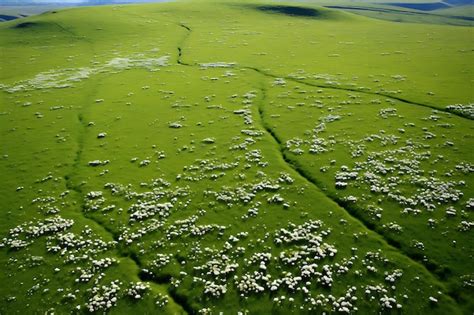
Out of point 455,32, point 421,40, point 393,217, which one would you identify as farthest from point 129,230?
point 455,32

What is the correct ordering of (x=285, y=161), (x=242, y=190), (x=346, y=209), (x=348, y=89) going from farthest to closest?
(x=348, y=89)
(x=285, y=161)
(x=242, y=190)
(x=346, y=209)

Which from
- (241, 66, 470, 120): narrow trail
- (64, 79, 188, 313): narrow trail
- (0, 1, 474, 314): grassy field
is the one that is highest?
(241, 66, 470, 120): narrow trail

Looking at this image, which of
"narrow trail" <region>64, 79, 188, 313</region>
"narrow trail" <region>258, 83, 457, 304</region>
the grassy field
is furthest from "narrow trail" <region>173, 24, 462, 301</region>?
"narrow trail" <region>64, 79, 188, 313</region>

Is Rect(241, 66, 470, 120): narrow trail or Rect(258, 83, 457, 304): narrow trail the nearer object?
Rect(258, 83, 457, 304): narrow trail

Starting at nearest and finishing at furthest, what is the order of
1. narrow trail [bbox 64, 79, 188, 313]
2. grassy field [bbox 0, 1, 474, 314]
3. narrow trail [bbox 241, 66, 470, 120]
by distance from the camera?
grassy field [bbox 0, 1, 474, 314] < narrow trail [bbox 64, 79, 188, 313] < narrow trail [bbox 241, 66, 470, 120]

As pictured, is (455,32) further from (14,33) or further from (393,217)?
(14,33)

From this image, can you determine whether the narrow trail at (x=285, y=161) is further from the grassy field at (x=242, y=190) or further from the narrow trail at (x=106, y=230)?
the grassy field at (x=242, y=190)

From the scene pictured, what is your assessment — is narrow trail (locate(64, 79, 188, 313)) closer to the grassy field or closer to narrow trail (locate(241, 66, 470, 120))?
the grassy field

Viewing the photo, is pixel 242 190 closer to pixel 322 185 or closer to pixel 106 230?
pixel 322 185

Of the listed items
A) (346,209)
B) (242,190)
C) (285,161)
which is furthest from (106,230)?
(346,209)
